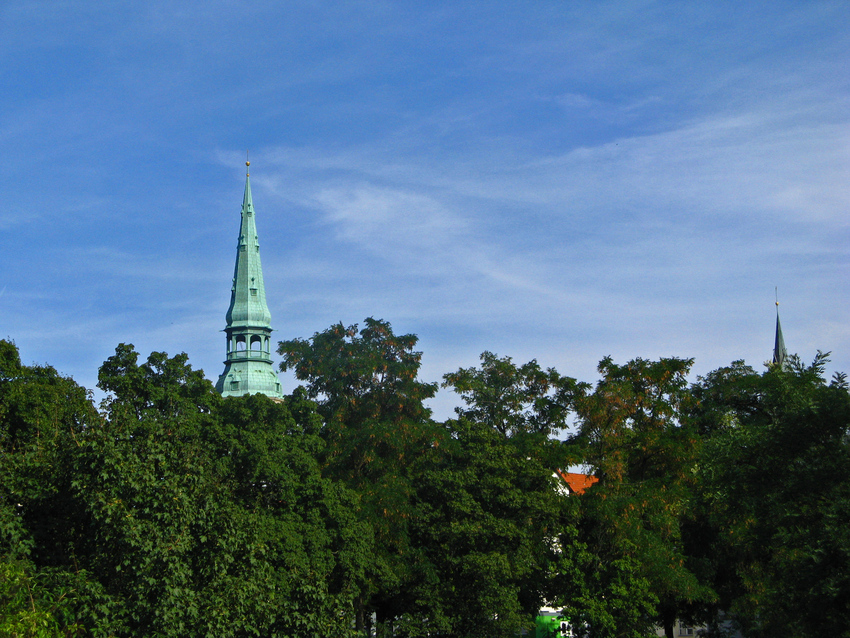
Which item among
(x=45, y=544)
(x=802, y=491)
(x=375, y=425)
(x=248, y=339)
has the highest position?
(x=248, y=339)

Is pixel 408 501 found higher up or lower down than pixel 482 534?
higher up

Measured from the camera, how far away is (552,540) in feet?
131

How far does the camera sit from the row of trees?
21.1 metres

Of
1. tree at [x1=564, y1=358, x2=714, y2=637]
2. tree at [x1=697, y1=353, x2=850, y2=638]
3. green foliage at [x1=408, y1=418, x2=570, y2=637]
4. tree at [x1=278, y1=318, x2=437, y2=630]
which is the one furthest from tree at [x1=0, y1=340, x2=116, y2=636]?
tree at [x1=564, y1=358, x2=714, y2=637]

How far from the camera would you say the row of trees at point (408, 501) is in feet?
69.3

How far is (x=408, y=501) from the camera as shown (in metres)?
37.8

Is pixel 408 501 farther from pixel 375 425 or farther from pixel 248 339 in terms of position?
pixel 248 339

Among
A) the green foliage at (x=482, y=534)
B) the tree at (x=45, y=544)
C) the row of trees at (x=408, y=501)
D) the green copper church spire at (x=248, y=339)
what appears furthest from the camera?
the green copper church spire at (x=248, y=339)

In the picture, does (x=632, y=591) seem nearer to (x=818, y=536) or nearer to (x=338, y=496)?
(x=338, y=496)

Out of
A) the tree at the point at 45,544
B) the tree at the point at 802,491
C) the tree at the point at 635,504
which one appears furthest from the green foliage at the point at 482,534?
the tree at the point at 45,544

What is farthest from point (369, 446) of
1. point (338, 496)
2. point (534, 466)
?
point (534, 466)

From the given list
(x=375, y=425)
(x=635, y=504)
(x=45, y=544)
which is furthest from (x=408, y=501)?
(x=45, y=544)

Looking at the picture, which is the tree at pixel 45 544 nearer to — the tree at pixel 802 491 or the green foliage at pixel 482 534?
the green foliage at pixel 482 534

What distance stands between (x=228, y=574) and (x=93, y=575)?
2.87 meters
